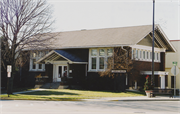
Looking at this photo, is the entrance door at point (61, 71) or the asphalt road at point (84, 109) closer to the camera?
the asphalt road at point (84, 109)

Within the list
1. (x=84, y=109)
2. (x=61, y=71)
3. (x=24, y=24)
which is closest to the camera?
(x=84, y=109)

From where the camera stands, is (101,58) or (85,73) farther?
(85,73)

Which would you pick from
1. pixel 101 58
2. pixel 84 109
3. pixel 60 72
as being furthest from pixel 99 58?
pixel 84 109

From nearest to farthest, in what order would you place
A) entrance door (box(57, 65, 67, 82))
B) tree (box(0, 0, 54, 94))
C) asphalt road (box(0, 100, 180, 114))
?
1. asphalt road (box(0, 100, 180, 114))
2. tree (box(0, 0, 54, 94))
3. entrance door (box(57, 65, 67, 82))

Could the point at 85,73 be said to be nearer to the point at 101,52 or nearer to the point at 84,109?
the point at 101,52

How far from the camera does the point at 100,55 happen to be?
3103 centimetres

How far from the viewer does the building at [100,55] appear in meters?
29.8

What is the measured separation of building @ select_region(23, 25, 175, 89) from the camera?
1172 inches

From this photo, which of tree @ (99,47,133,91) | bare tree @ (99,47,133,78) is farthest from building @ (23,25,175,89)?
bare tree @ (99,47,133,78)

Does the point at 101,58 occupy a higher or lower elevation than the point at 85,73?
higher

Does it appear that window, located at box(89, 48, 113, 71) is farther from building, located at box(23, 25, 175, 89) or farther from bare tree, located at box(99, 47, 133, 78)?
bare tree, located at box(99, 47, 133, 78)

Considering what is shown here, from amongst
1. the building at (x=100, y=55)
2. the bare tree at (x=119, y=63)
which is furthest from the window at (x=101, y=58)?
the bare tree at (x=119, y=63)

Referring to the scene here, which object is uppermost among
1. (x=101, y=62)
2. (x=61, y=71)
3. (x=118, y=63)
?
(x=101, y=62)

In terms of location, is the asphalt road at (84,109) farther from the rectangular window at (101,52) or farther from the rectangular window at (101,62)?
the rectangular window at (101,52)
